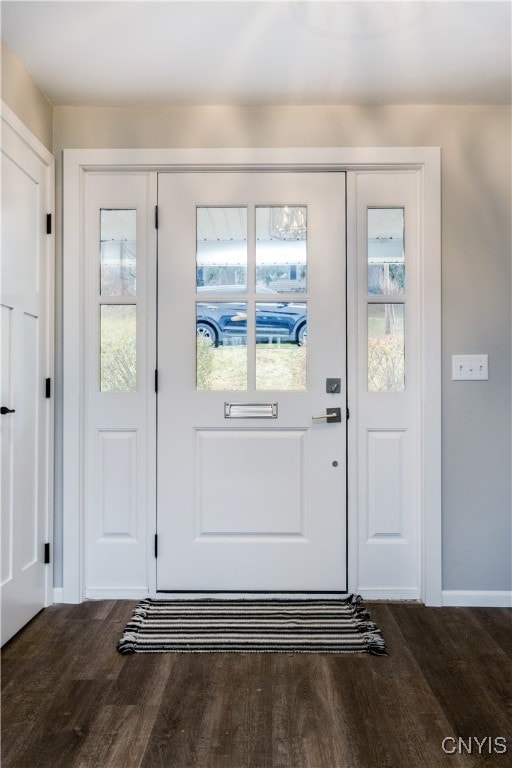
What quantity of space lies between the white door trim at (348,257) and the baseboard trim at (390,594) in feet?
0.22

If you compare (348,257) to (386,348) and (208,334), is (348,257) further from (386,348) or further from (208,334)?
(208,334)

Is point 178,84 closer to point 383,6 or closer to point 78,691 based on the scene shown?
point 383,6

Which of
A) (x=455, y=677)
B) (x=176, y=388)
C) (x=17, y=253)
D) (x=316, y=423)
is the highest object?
(x=17, y=253)

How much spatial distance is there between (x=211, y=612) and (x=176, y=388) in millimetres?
1042

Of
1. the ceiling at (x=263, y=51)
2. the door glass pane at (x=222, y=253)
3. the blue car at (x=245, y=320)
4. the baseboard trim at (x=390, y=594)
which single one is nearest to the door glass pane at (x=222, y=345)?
the blue car at (x=245, y=320)

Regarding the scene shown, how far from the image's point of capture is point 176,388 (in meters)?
2.54

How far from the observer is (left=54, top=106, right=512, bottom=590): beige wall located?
2479 millimetres

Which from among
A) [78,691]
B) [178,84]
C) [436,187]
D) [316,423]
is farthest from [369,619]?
[178,84]

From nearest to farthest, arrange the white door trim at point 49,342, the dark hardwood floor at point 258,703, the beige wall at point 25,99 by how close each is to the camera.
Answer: the dark hardwood floor at point 258,703 < the beige wall at point 25,99 < the white door trim at point 49,342

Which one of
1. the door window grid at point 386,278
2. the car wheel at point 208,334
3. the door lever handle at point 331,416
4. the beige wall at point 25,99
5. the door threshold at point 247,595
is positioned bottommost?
the door threshold at point 247,595

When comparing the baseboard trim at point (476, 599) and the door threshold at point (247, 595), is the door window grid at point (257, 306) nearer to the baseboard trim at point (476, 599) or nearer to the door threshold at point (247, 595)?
the door threshold at point (247, 595)

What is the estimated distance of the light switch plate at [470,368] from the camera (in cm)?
247

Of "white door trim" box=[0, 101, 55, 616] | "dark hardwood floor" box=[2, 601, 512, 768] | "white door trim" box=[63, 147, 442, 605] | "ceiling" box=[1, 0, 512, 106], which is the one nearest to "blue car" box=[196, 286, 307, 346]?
"white door trim" box=[63, 147, 442, 605]

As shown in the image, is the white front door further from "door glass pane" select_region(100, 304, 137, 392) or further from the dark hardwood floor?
the dark hardwood floor
